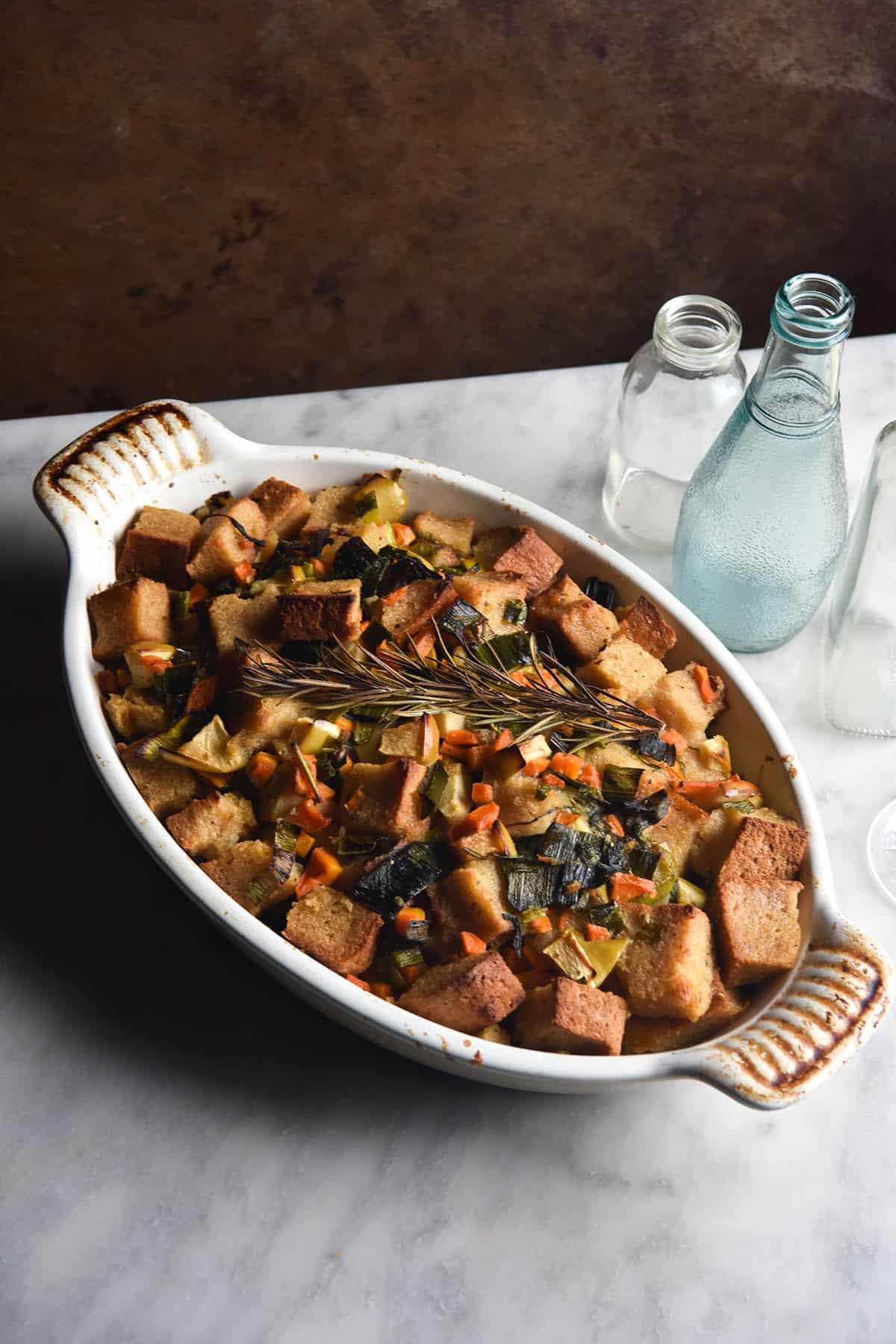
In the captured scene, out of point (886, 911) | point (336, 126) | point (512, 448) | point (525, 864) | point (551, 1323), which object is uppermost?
point (336, 126)

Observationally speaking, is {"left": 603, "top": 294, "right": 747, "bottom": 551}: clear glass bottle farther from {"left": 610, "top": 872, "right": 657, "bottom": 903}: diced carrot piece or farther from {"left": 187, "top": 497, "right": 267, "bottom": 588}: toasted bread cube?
{"left": 610, "top": 872, "right": 657, "bottom": 903}: diced carrot piece

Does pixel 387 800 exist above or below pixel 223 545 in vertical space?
below

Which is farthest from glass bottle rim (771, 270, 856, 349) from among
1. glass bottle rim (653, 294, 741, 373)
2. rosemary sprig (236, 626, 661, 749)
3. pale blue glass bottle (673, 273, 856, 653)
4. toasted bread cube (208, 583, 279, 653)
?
toasted bread cube (208, 583, 279, 653)

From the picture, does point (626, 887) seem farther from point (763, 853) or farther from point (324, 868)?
point (324, 868)

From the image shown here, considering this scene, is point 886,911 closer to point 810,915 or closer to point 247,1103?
point 810,915

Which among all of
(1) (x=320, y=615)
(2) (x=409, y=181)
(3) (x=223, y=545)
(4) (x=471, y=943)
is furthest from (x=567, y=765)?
(2) (x=409, y=181)

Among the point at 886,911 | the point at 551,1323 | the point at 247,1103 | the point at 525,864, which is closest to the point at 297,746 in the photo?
the point at 525,864

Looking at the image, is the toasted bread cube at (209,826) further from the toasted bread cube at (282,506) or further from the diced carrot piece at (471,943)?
the toasted bread cube at (282,506)
